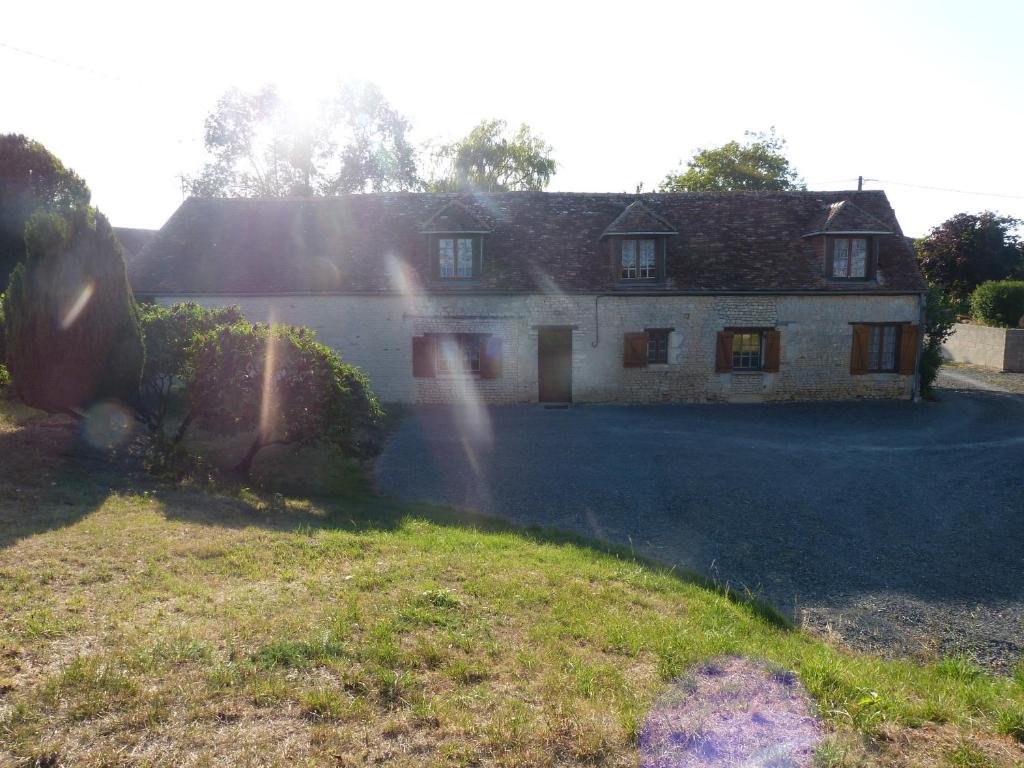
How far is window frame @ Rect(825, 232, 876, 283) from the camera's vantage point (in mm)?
19094

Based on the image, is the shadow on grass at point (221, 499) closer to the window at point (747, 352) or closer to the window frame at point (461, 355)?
the window frame at point (461, 355)

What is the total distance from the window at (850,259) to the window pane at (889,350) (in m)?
1.75

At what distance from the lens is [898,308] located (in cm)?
1908

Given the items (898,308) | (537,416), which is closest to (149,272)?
(537,416)

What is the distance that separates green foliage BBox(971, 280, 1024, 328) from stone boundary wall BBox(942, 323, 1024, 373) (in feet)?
4.64

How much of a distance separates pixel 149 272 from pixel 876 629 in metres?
19.8

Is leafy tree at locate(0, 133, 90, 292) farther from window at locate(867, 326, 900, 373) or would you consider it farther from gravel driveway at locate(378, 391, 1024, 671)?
window at locate(867, 326, 900, 373)

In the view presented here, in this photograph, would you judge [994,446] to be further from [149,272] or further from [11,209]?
[11,209]

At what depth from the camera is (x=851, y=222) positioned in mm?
18922

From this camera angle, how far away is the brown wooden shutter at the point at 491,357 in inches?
742

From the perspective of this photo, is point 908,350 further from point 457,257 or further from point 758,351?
point 457,257

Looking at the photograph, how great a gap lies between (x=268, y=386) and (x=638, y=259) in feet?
39.3

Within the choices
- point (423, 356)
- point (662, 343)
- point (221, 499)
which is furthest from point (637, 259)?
point (221, 499)

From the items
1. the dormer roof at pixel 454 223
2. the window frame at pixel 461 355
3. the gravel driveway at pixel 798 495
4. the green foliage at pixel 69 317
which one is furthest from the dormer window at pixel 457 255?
the green foliage at pixel 69 317
